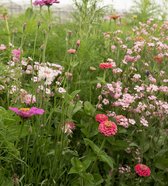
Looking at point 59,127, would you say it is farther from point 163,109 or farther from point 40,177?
point 163,109

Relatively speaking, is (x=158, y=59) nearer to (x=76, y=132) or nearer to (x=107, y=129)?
(x=76, y=132)

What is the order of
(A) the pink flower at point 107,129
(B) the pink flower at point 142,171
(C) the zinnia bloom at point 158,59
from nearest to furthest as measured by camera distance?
(A) the pink flower at point 107,129
(B) the pink flower at point 142,171
(C) the zinnia bloom at point 158,59

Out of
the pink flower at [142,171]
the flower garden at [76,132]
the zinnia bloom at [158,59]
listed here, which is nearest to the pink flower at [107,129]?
the flower garden at [76,132]

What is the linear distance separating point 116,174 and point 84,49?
78cm

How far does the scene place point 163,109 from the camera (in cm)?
176

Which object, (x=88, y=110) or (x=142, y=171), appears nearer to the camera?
(x=142, y=171)

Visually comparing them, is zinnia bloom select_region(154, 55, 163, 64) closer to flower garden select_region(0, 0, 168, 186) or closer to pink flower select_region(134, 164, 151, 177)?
flower garden select_region(0, 0, 168, 186)

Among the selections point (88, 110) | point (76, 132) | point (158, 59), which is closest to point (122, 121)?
point (88, 110)

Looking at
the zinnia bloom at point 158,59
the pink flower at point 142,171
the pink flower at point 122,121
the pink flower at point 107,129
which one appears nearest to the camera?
the pink flower at point 107,129

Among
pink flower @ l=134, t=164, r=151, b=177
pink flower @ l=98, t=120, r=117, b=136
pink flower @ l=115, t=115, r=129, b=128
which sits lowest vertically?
pink flower @ l=134, t=164, r=151, b=177

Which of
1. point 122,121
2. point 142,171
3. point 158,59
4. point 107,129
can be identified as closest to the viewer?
point 107,129

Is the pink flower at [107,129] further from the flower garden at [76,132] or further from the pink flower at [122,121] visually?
the pink flower at [122,121]

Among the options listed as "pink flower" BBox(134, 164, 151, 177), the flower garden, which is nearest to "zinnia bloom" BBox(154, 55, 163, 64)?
the flower garden

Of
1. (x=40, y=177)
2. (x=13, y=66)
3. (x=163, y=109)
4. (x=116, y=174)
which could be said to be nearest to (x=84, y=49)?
(x=13, y=66)
